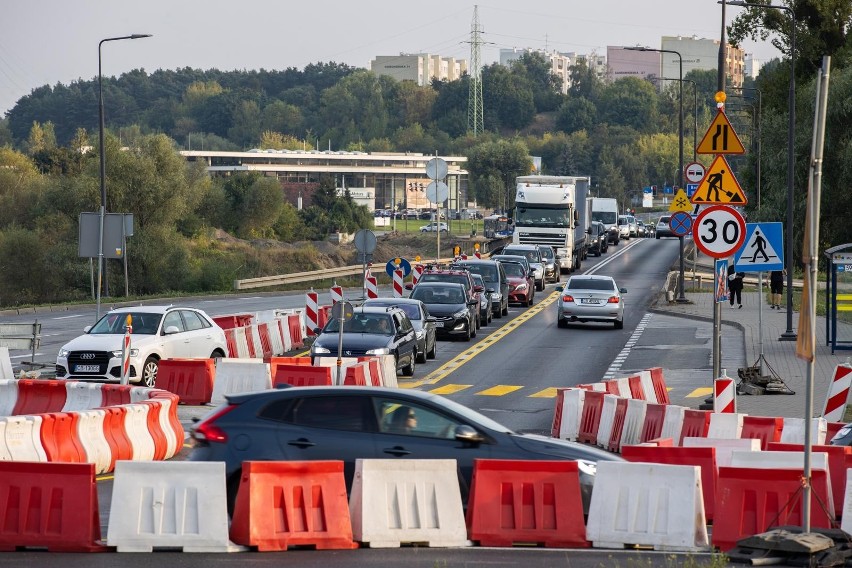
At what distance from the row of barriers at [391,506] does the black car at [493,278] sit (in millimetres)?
30590

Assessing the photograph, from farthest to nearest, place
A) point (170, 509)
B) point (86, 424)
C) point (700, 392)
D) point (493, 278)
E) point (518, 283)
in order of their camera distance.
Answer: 1. point (518, 283)
2. point (493, 278)
3. point (700, 392)
4. point (86, 424)
5. point (170, 509)

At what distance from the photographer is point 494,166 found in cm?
A: 16150

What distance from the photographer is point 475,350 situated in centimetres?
3338

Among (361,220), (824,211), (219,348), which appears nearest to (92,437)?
(219,348)

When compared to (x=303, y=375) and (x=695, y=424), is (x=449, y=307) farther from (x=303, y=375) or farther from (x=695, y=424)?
(x=695, y=424)

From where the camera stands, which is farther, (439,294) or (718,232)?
(439,294)

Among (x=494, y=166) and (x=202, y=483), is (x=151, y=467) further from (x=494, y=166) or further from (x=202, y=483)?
(x=494, y=166)

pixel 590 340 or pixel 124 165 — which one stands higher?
pixel 124 165

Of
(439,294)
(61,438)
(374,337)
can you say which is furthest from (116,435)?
(439,294)

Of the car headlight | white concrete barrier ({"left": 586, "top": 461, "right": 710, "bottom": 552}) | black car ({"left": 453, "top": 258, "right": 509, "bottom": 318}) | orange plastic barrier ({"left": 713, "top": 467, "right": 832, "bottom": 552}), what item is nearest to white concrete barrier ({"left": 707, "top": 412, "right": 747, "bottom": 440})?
orange plastic barrier ({"left": 713, "top": 467, "right": 832, "bottom": 552})

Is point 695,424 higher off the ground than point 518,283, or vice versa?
point 695,424

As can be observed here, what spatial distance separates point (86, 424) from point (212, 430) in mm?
3495

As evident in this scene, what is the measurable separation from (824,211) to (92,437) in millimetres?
37971

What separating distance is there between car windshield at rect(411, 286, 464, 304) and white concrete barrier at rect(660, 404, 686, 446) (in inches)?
701
